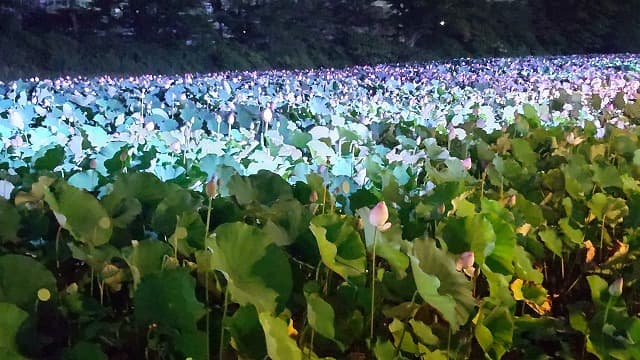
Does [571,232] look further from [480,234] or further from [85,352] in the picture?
[85,352]

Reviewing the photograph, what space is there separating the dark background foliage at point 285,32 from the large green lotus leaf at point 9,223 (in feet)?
41.7

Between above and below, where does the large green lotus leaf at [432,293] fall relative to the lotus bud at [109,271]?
above

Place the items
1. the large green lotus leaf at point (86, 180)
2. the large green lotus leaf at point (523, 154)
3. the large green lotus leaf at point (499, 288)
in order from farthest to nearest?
1. the large green lotus leaf at point (523, 154)
2. the large green lotus leaf at point (86, 180)
3. the large green lotus leaf at point (499, 288)

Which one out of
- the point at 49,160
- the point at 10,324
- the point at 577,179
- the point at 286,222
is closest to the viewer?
the point at 10,324

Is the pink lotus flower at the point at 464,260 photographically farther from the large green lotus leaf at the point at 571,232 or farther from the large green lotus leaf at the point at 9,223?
the large green lotus leaf at the point at 9,223

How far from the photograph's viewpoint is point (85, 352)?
115 centimetres

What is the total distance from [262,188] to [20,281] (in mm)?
651

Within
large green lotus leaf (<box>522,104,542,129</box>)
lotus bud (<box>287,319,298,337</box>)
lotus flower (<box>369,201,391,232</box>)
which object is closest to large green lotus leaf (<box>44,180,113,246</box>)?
lotus bud (<box>287,319,298,337</box>)

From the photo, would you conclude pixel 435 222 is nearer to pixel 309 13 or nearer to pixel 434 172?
pixel 434 172

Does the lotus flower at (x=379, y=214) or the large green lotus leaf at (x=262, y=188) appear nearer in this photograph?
the lotus flower at (x=379, y=214)

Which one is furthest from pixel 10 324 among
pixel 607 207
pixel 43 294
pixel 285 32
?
pixel 285 32

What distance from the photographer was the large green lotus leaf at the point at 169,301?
45.5 inches

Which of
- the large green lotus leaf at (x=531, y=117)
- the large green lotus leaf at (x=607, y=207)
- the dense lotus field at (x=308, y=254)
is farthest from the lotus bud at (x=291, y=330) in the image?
the large green lotus leaf at (x=531, y=117)

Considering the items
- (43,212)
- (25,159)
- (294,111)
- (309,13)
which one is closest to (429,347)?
(43,212)
